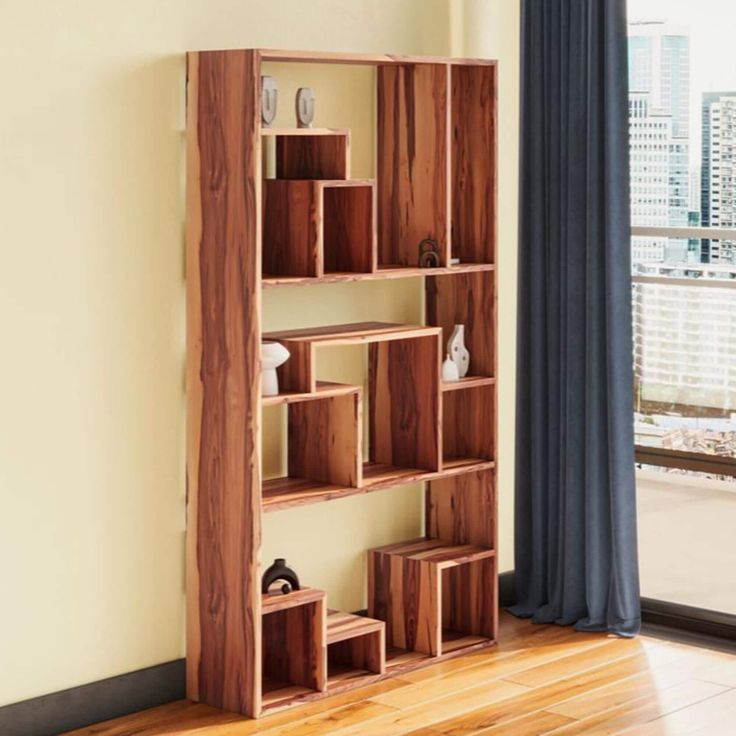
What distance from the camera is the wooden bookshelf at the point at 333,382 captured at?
4.15m

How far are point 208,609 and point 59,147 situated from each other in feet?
4.44

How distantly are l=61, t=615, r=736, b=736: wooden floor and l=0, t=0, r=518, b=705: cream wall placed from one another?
33 centimetres

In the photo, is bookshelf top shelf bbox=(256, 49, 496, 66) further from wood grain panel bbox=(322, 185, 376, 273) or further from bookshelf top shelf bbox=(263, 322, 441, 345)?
bookshelf top shelf bbox=(263, 322, 441, 345)

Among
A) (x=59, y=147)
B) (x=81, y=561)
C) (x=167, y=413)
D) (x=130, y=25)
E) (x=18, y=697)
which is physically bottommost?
(x=18, y=697)

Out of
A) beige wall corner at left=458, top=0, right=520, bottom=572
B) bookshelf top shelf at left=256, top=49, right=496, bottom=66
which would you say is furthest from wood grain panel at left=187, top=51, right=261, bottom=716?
beige wall corner at left=458, top=0, right=520, bottom=572

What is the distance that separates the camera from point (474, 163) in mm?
4883

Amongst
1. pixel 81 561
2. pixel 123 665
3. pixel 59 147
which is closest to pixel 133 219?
pixel 59 147

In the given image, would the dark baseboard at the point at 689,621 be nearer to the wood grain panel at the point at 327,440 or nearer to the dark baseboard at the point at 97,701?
the dark baseboard at the point at 97,701

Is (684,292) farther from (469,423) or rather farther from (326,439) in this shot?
(326,439)

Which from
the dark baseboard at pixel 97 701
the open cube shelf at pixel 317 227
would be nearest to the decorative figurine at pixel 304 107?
the open cube shelf at pixel 317 227

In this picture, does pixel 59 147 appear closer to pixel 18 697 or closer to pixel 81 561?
pixel 81 561

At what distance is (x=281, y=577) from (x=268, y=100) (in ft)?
4.45

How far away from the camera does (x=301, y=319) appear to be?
4.64 m

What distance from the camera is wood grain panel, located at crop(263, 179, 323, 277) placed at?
425cm
